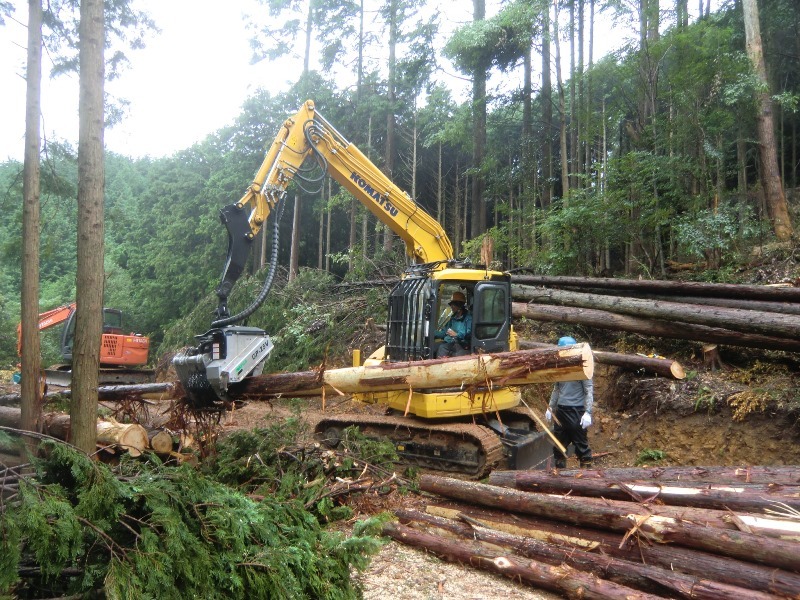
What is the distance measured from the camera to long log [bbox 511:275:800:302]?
8.91 metres

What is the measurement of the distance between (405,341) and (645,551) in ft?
13.0

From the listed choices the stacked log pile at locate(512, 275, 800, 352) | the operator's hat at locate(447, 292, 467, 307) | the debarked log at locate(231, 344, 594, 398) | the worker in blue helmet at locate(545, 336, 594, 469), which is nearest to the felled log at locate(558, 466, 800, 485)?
the debarked log at locate(231, 344, 594, 398)

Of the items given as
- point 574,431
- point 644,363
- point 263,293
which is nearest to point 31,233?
point 263,293

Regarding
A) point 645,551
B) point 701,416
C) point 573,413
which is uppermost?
point 573,413

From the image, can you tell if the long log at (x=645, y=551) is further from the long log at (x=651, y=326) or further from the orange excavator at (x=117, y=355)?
the orange excavator at (x=117, y=355)

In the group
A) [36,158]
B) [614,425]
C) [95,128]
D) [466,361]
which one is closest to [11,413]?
[36,158]

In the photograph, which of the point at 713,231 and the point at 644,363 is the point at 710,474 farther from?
the point at 713,231

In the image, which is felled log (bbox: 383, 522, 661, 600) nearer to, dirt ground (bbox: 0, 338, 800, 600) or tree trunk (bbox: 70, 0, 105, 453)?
dirt ground (bbox: 0, 338, 800, 600)

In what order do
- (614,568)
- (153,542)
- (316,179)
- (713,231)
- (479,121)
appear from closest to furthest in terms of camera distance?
(153,542)
(614,568)
(316,179)
(713,231)
(479,121)

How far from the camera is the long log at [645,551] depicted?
3396mm

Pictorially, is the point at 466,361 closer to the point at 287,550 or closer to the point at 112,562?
the point at 287,550

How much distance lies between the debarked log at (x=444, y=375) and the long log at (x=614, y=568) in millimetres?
1507

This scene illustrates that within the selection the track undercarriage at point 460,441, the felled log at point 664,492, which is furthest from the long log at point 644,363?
the felled log at point 664,492

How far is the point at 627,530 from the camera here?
405 cm
